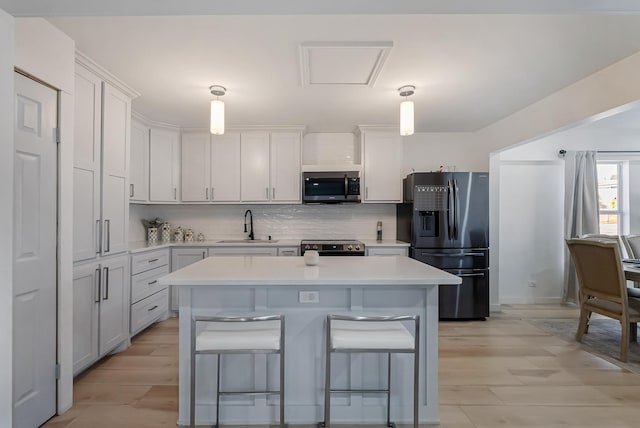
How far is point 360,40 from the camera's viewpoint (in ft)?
7.35

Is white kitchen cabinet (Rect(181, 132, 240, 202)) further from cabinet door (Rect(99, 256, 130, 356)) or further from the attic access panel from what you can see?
the attic access panel

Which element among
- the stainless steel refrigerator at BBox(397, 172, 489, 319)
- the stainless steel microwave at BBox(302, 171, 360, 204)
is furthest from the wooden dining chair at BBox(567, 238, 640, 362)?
the stainless steel microwave at BBox(302, 171, 360, 204)

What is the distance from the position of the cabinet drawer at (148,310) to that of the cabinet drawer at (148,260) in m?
0.33

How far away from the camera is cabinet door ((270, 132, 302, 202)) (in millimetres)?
4387

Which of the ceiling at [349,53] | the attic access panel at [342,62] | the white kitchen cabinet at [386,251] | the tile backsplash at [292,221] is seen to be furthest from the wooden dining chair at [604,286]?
the attic access panel at [342,62]

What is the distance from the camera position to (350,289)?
2023 millimetres

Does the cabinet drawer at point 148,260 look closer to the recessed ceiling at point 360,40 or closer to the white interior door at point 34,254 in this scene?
the white interior door at point 34,254

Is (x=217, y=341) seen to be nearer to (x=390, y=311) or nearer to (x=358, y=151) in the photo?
(x=390, y=311)

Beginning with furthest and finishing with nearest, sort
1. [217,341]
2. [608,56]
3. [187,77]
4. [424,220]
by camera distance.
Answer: [424,220] → [187,77] → [608,56] → [217,341]

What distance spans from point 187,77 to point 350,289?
7.27ft

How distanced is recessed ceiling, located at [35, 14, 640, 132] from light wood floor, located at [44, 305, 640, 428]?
2.41 m

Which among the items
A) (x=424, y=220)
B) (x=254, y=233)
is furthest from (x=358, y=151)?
(x=254, y=233)

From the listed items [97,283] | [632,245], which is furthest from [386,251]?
[97,283]

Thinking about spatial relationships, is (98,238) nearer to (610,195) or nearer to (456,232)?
(456,232)
